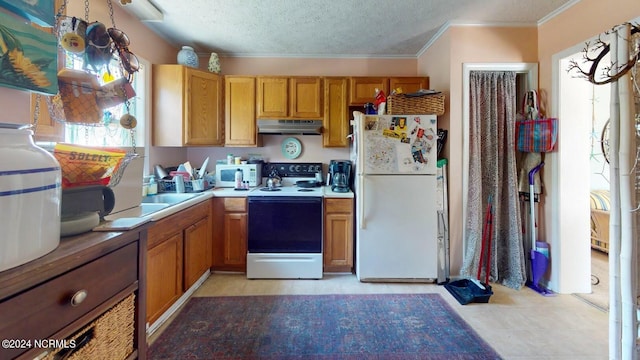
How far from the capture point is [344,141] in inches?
129

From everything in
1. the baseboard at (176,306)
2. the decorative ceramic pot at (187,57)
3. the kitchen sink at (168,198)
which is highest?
the decorative ceramic pot at (187,57)

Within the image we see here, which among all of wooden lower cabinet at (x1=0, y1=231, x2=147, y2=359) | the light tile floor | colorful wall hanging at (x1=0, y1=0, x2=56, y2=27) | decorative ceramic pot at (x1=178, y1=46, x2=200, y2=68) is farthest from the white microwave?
colorful wall hanging at (x1=0, y1=0, x2=56, y2=27)

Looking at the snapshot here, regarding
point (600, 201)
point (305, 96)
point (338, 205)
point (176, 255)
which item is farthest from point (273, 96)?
point (600, 201)

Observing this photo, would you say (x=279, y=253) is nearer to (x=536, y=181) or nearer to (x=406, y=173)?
(x=406, y=173)

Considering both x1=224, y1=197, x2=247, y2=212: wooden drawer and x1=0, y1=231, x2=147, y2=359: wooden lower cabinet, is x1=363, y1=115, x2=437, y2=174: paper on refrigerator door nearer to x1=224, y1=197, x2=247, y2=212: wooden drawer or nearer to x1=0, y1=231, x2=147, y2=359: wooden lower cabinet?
x1=224, y1=197, x2=247, y2=212: wooden drawer

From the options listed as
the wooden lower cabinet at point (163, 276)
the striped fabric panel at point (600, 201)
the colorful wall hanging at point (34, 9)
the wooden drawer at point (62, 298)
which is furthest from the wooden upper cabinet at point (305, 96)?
the striped fabric panel at point (600, 201)

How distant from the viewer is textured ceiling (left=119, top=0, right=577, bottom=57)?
2354mm

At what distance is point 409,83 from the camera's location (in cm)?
325

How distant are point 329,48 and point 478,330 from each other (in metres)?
3.09

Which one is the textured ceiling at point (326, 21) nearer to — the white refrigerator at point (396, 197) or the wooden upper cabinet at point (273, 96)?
the wooden upper cabinet at point (273, 96)

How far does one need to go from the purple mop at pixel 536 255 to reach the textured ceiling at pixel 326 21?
58.9 inches

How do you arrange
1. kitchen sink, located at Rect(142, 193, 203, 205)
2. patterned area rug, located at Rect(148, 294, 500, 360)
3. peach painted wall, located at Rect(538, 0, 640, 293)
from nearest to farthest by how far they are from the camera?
patterned area rug, located at Rect(148, 294, 500, 360) < peach painted wall, located at Rect(538, 0, 640, 293) < kitchen sink, located at Rect(142, 193, 203, 205)

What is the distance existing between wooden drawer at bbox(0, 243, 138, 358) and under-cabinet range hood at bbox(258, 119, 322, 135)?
2.46 meters

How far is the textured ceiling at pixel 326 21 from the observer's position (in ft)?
7.72
